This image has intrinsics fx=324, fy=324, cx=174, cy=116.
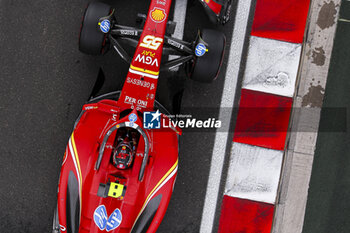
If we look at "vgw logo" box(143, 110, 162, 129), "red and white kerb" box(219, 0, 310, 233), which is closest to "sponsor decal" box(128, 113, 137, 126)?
"vgw logo" box(143, 110, 162, 129)

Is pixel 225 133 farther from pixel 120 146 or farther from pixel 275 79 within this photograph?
pixel 120 146

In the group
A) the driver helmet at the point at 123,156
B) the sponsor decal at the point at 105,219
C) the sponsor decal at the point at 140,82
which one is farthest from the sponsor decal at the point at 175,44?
the sponsor decal at the point at 105,219

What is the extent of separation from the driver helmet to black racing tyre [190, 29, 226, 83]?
1019 mm

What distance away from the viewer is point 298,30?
3762 mm

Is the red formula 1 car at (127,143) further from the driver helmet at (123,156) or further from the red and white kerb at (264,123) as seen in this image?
the red and white kerb at (264,123)

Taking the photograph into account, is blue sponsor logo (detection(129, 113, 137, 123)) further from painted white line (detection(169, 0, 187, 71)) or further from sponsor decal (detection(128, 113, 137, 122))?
painted white line (detection(169, 0, 187, 71))

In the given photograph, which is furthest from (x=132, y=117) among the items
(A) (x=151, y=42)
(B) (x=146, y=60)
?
(A) (x=151, y=42)

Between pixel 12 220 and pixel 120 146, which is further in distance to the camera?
pixel 12 220

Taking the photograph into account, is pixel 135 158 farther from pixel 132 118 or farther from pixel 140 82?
pixel 140 82

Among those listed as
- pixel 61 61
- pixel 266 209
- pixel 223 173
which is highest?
pixel 61 61

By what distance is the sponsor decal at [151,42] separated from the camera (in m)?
3.08

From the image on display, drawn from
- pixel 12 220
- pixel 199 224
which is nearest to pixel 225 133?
pixel 199 224

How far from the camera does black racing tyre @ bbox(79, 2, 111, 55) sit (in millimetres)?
3182

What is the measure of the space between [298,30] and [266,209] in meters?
2.11
